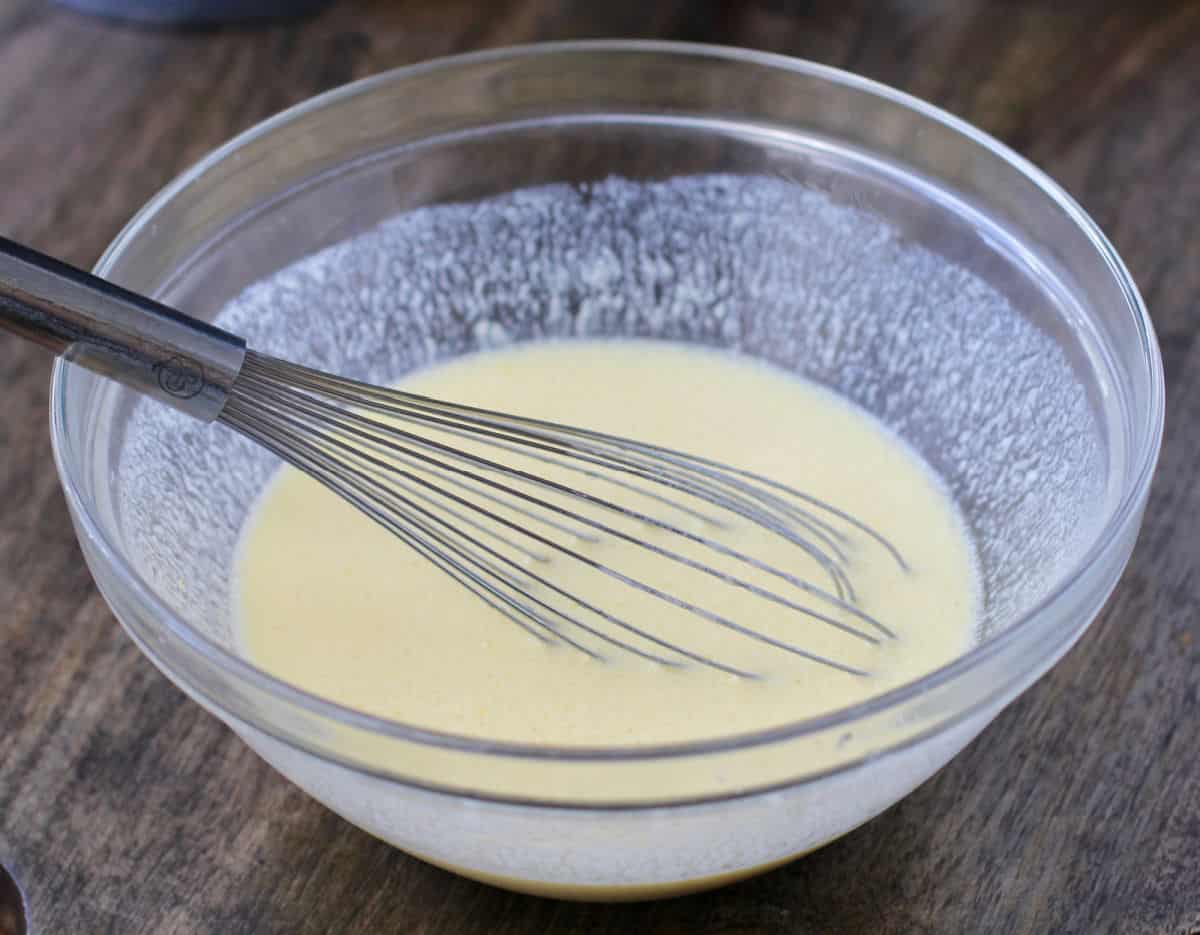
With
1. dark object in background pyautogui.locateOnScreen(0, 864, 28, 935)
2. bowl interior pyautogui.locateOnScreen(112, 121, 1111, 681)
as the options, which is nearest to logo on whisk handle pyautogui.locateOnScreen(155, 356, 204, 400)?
bowl interior pyautogui.locateOnScreen(112, 121, 1111, 681)

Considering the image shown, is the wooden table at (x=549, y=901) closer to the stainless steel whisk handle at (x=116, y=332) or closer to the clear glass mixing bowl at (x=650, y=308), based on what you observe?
the clear glass mixing bowl at (x=650, y=308)

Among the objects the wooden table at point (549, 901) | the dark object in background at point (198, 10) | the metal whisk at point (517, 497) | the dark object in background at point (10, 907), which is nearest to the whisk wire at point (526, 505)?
the metal whisk at point (517, 497)

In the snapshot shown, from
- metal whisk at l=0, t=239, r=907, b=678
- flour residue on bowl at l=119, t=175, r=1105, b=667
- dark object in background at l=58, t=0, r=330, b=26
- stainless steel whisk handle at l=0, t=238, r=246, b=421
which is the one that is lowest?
stainless steel whisk handle at l=0, t=238, r=246, b=421

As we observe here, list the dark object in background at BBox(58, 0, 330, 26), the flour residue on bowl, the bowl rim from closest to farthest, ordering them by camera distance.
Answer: the bowl rim < the flour residue on bowl < the dark object in background at BBox(58, 0, 330, 26)

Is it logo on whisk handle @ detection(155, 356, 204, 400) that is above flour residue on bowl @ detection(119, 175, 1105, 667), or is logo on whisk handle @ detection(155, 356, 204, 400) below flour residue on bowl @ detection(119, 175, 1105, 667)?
below

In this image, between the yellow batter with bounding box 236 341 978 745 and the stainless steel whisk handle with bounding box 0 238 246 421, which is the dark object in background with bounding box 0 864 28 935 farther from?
the stainless steel whisk handle with bounding box 0 238 246 421

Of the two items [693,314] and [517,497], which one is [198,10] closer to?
[693,314]
